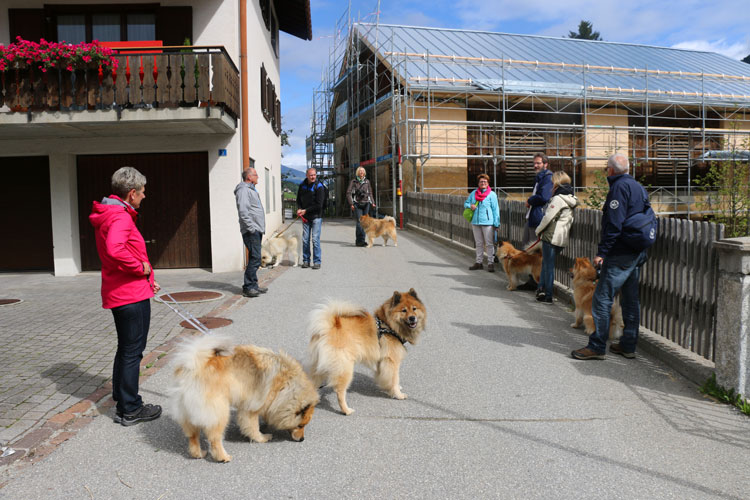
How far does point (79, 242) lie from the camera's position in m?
13.1

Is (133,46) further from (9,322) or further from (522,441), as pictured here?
(522,441)

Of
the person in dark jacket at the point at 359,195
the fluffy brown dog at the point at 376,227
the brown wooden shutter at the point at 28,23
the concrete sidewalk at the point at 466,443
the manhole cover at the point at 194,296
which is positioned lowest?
the concrete sidewalk at the point at 466,443

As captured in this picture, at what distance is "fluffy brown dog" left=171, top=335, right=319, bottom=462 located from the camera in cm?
367

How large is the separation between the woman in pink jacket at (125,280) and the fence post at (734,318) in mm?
4663

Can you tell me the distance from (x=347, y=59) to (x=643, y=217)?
29.2 meters

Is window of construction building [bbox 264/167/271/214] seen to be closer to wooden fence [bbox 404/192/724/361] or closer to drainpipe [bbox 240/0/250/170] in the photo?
drainpipe [bbox 240/0/250/170]

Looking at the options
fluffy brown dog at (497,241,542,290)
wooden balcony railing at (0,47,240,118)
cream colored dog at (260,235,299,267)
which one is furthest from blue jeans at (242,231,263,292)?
fluffy brown dog at (497,241,542,290)

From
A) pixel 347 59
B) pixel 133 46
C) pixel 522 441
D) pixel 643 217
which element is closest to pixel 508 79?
pixel 347 59

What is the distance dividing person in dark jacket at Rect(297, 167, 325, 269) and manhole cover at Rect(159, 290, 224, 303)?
2.93m

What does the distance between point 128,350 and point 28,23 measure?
11327 mm

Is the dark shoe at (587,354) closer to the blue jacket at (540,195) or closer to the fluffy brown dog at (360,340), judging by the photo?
the fluffy brown dog at (360,340)

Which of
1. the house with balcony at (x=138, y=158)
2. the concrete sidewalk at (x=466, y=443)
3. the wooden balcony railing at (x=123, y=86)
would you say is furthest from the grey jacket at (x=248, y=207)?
the concrete sidewalk at (x=466, y=443)

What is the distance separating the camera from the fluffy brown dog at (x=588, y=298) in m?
6.57

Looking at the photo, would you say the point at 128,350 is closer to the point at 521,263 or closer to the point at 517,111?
the point at 521,263
